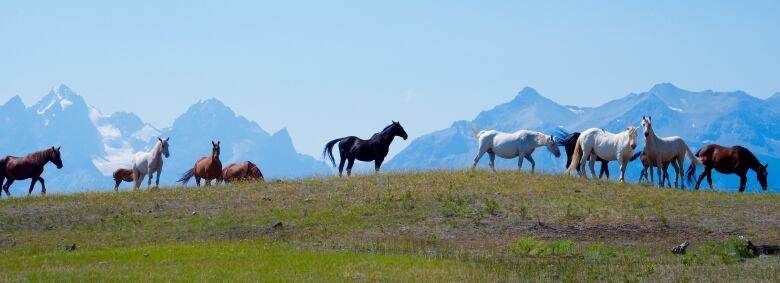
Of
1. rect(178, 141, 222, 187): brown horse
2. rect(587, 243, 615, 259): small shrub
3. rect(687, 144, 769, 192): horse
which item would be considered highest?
rect(178, 141, 222, 187): brown horse

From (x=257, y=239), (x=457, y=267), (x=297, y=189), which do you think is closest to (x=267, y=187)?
(x=297, y=189)

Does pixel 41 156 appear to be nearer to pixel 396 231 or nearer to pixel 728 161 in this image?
pixel 396 231

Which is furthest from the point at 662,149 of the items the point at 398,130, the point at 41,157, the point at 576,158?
the point at 41,157

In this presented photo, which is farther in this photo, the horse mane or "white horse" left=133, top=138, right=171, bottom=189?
the horse mane

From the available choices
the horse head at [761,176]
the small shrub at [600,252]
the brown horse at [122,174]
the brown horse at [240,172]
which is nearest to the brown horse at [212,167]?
the brown horse at [240,172]

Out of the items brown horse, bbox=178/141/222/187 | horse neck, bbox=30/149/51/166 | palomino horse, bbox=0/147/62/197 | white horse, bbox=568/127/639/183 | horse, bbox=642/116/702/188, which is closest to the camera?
horse, bbox=642/116/702/188

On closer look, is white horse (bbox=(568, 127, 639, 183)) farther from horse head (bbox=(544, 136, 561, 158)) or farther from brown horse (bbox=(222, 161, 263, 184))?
brown horse (bbox=(222, 161, 263, 184))

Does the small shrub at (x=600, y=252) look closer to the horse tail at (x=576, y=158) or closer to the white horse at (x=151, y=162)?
the horse tail at (x=576, y=158)

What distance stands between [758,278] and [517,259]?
508 centimetres

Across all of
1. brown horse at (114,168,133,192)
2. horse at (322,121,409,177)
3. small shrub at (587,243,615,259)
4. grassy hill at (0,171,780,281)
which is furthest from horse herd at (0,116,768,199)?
small shrub at (587,243,615,259)

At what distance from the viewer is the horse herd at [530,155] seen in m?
36.0

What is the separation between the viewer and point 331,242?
82.1ft

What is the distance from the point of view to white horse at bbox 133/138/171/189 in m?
38.0

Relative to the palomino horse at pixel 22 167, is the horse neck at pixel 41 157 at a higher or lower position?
higher
